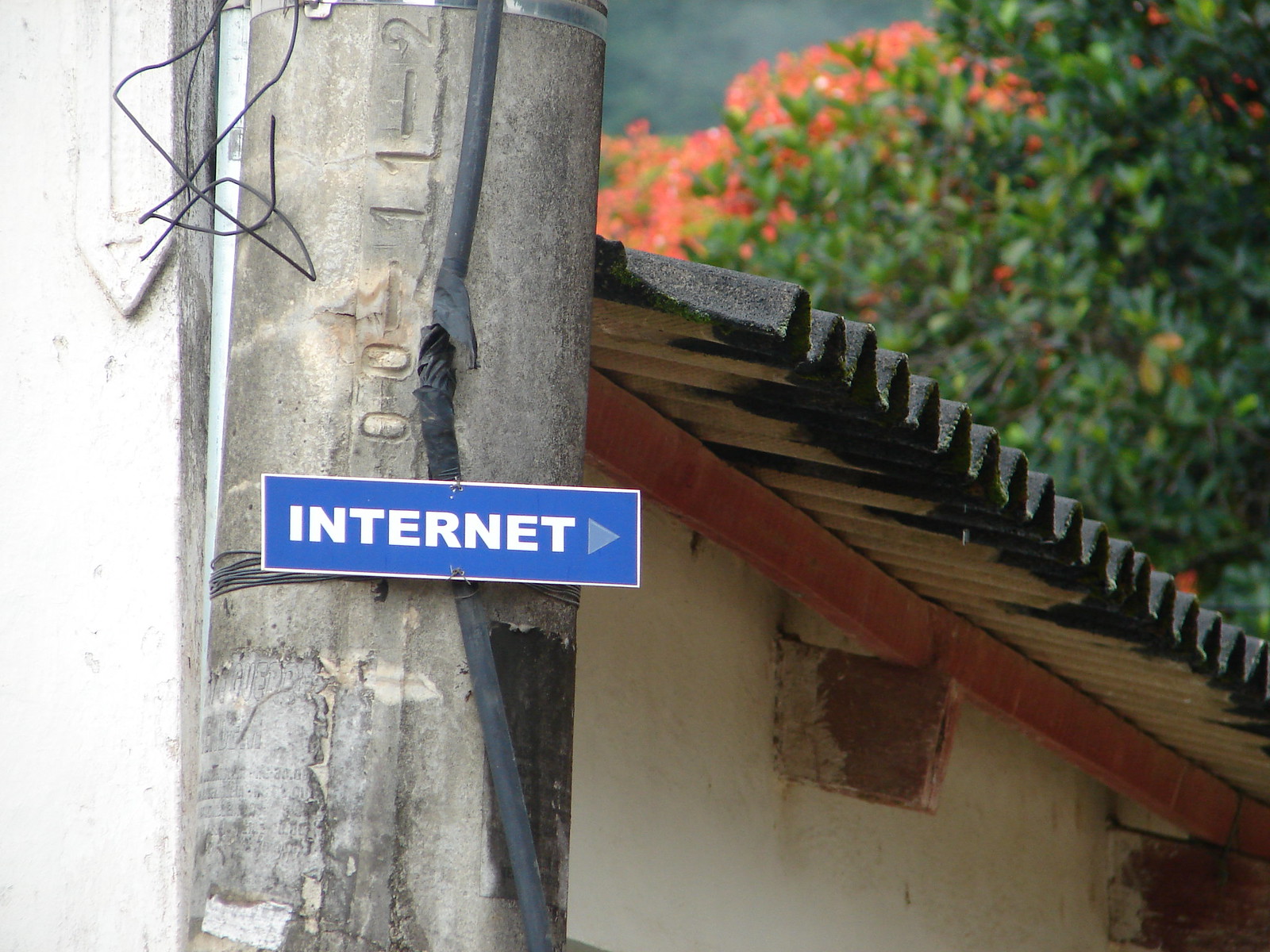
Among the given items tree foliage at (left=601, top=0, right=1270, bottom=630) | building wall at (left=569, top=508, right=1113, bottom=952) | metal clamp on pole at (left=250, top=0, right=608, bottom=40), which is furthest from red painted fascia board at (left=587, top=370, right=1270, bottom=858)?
tree foliage at (left=601, top=0, right=1270, bottom=630)

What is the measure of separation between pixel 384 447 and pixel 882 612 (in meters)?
1.90

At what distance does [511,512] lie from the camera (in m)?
1.92

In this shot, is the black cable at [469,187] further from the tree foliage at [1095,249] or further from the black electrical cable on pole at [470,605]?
the tree foliage at [1095,249]

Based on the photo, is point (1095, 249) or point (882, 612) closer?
point (882, 612)

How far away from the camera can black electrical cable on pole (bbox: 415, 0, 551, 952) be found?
1.90 metres

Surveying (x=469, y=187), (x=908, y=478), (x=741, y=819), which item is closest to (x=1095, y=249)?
(x=741, y=819)

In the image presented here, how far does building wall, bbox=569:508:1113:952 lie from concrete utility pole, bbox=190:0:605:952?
1406mm

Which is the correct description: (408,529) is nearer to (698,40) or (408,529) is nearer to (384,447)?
(384,447)

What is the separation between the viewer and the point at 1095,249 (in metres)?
7.02

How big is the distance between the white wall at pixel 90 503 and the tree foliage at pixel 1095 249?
16.1 ft

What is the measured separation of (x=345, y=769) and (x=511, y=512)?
1.14 feet

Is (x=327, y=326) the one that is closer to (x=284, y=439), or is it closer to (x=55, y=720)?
(x=284, y=439)

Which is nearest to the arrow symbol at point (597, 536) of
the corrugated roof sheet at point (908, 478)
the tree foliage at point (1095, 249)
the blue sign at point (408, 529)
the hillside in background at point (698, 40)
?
the blue sign at point (408, 529)

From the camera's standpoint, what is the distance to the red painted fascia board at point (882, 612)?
123 inches
